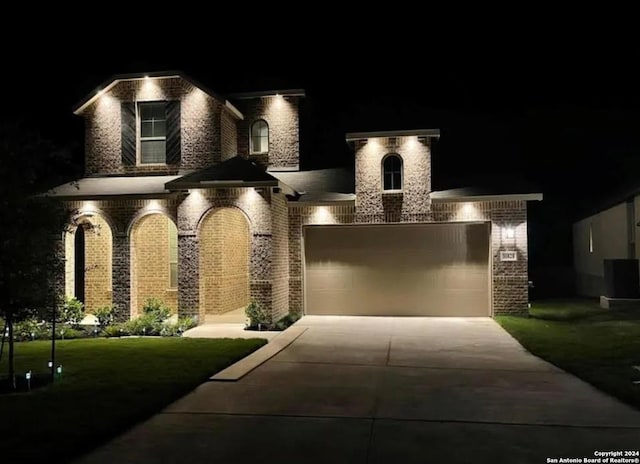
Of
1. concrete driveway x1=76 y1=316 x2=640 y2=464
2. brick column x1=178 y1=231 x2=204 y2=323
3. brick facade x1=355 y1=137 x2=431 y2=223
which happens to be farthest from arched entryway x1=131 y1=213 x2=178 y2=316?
concrete driveway x1=76 y1=316 x2=640 y2=464

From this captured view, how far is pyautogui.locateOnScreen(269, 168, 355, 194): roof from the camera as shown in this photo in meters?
16.4

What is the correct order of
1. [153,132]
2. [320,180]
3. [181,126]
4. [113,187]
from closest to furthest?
[113,187], [181,126], [153,132], [320,180]

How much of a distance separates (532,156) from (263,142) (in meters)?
23.6

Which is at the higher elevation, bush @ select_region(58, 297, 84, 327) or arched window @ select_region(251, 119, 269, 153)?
arched window @ select_region(251, 119, 269, 153)

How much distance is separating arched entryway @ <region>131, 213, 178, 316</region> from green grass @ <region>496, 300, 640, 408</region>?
9157 mm

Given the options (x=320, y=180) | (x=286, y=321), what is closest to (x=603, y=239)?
(x=320, y=180)

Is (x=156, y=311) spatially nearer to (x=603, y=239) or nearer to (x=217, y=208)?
(x=217, y=208)

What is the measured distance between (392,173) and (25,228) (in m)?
10.3

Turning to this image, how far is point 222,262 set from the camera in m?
16.7

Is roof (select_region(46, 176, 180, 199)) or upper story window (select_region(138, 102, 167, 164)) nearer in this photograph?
roof (select_region(46, 176, 180, 199))

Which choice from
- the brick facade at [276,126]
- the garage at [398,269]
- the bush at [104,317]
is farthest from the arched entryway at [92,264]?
the garage at [398,269]

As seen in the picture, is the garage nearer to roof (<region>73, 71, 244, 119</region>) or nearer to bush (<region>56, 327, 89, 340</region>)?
roof (<region>73, 71, 244, 119</region>)

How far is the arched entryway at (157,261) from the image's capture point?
16.6 meters

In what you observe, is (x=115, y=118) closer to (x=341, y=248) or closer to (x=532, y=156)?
(x=341, y=248)
